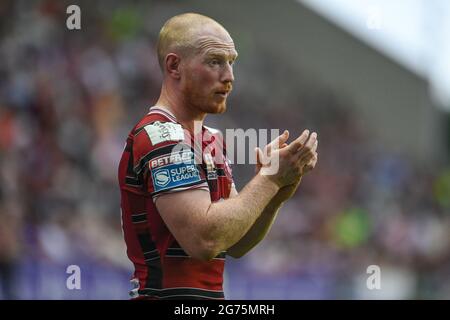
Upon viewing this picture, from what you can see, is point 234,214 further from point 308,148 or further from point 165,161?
point 308,148

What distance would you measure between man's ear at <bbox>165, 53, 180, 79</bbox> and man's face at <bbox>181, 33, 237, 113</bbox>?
47 mm

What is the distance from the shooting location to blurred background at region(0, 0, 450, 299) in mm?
11664

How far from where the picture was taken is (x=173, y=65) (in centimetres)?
461

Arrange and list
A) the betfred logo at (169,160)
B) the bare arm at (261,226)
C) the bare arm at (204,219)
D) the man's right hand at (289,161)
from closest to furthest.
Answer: the bare arm at (204,219) → the betfred logo at (169,160) → the man's right hand at (289,161) → the bare arm at (261,226)

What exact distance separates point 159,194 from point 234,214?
367 millimetres

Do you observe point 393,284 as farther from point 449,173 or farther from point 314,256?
point 449,173

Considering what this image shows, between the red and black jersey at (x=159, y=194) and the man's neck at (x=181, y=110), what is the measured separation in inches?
2.0

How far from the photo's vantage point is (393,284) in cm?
1669

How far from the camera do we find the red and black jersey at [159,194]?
14.2ft

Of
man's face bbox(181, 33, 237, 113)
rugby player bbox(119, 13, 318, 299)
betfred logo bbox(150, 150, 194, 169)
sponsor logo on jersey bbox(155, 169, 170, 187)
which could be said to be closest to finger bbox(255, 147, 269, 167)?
rugby player bbox(119, 13, 318, 299)

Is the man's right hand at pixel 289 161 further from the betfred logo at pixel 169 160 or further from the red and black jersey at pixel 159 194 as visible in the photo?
the betfred logo at pixel 169 160

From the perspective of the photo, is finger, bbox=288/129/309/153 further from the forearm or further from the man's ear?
the man's ear

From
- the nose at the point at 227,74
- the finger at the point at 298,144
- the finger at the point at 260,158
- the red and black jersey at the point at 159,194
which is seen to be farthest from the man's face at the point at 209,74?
the finger at the point at 298,144
